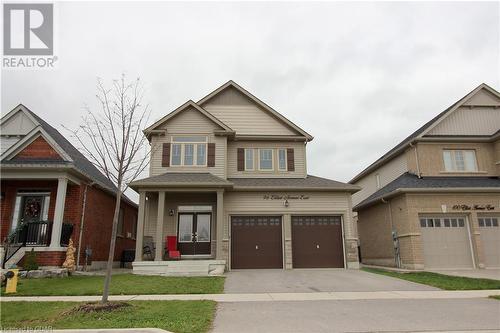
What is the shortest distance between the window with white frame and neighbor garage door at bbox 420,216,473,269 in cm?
1152

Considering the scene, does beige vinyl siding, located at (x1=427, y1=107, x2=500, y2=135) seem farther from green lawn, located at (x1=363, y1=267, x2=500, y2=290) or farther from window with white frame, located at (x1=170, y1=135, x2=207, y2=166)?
window with white frame, located at (x1=170, y1=135, x2=207, y2=166)

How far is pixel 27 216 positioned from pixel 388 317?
14726 mm

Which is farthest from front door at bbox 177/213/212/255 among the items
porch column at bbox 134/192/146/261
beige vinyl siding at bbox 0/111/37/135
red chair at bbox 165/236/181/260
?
beige vinyl siding at bbox 0/111/37/135

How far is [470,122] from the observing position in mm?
20812

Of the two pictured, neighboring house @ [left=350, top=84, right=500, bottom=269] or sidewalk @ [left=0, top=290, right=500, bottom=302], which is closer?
sidewalk @ [left=0, top=290, right=500, bottom=302]

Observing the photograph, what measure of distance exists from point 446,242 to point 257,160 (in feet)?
33.8

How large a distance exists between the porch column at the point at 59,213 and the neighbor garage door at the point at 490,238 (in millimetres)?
19152

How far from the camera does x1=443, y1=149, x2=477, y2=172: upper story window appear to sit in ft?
66.0

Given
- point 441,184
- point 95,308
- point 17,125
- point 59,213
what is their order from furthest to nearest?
1. point 441,184
2. point 17,125
3. point 59,213
4. point 95,308

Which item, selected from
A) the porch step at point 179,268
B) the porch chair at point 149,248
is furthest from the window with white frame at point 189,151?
the porch step at point 179,268

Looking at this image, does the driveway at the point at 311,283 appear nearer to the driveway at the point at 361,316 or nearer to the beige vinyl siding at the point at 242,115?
the driveway at the point at 361,316

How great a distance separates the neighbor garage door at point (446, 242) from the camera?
17453 millimetres

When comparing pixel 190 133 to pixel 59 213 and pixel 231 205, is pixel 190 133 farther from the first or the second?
pixel 59 213

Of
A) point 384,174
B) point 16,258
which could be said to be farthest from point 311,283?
point 384,174
